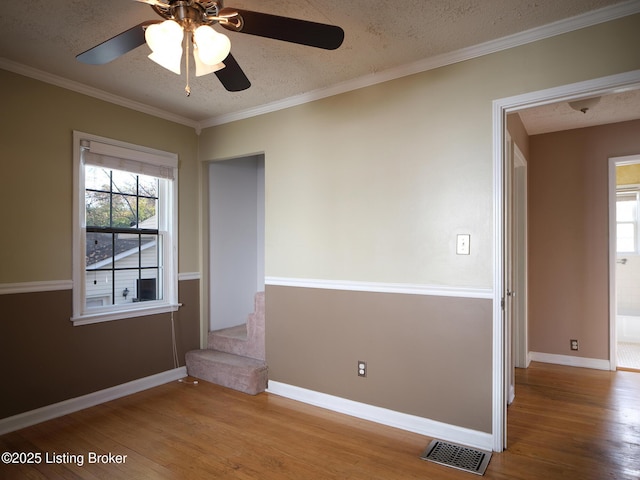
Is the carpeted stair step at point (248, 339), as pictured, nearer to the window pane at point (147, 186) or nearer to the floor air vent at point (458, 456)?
the window pane at point (147, 186)

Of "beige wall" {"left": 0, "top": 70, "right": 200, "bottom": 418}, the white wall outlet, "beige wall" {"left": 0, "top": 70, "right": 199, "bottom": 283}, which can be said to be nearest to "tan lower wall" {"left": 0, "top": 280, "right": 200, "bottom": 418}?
"beige wall" {"left": 0, "top": 70, "right": 200, "bottom": 418}

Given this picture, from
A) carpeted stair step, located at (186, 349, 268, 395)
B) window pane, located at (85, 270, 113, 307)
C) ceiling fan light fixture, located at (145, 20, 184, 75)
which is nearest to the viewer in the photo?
ceiling fan light fixture, located at (145, 20, 184, 75)

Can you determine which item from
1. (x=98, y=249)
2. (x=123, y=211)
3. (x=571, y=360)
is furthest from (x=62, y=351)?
(x=571, y=360)

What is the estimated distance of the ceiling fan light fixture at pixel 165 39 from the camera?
156 cm

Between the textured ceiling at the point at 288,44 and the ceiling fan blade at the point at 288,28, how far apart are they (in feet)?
1.66

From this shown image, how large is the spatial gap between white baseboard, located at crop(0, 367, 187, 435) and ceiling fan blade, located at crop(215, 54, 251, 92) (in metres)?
2.78

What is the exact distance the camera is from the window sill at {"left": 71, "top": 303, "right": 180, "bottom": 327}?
3152mm

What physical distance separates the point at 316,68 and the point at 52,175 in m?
2.25

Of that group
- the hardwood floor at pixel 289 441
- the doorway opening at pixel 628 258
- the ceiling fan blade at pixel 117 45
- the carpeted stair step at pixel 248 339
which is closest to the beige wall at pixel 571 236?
the hardwood floor at pixel 289 441

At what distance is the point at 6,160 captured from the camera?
2764mm

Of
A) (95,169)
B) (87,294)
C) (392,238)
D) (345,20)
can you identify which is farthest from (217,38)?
(87,294)

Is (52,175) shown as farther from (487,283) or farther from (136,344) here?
(487,283)

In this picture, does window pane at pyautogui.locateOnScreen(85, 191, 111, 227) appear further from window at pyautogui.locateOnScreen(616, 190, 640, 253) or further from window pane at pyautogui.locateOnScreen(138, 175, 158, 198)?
window at pyautogui.locateOnScreen(616, 190, 640, 253)

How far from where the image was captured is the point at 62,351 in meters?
3.02
